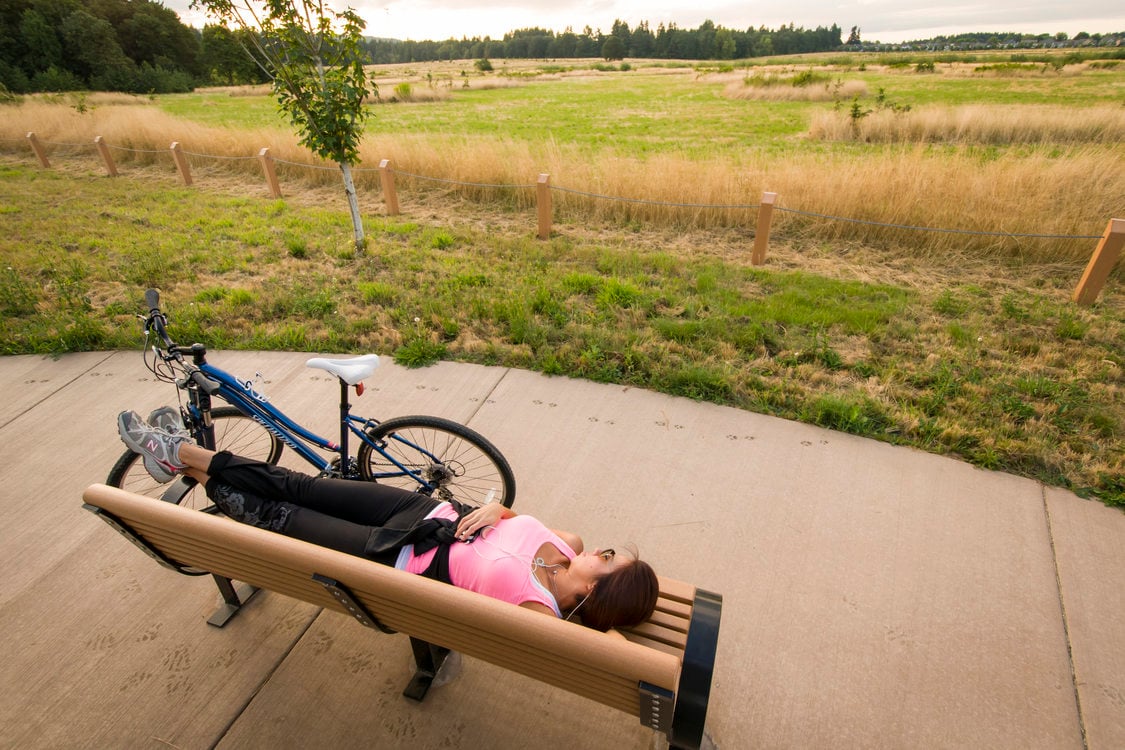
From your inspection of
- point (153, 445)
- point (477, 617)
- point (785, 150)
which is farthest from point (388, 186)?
point (785, 150)

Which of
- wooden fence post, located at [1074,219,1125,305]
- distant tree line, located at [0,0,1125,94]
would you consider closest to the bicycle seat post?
wooden fence post, located at [1074,219,1125,305]

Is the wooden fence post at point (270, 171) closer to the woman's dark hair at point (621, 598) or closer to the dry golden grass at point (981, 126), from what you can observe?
the woman's dark hair at point (621, 598)

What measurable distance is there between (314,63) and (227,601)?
5883mm

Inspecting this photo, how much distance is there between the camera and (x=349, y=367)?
2.46 metres

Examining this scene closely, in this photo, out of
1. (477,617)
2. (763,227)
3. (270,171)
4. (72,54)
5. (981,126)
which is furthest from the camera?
(72,54)

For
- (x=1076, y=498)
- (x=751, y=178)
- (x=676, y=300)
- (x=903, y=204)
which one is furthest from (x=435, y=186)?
(x=1076, y=498)

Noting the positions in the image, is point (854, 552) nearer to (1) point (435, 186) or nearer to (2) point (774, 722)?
(2) point (774, 722)

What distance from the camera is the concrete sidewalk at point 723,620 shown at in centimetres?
204

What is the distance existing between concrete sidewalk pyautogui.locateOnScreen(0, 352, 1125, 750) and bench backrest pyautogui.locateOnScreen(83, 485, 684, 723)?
1.85 feet

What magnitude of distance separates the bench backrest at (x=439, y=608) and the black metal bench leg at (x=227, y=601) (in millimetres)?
464

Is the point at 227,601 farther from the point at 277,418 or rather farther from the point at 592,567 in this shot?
the point at 592,567

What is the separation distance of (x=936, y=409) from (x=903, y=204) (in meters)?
4.51

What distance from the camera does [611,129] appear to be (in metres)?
20.3

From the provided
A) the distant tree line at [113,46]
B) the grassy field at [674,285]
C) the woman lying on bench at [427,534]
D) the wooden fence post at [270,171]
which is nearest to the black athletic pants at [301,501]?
the woman lying on bench at [427,534]
